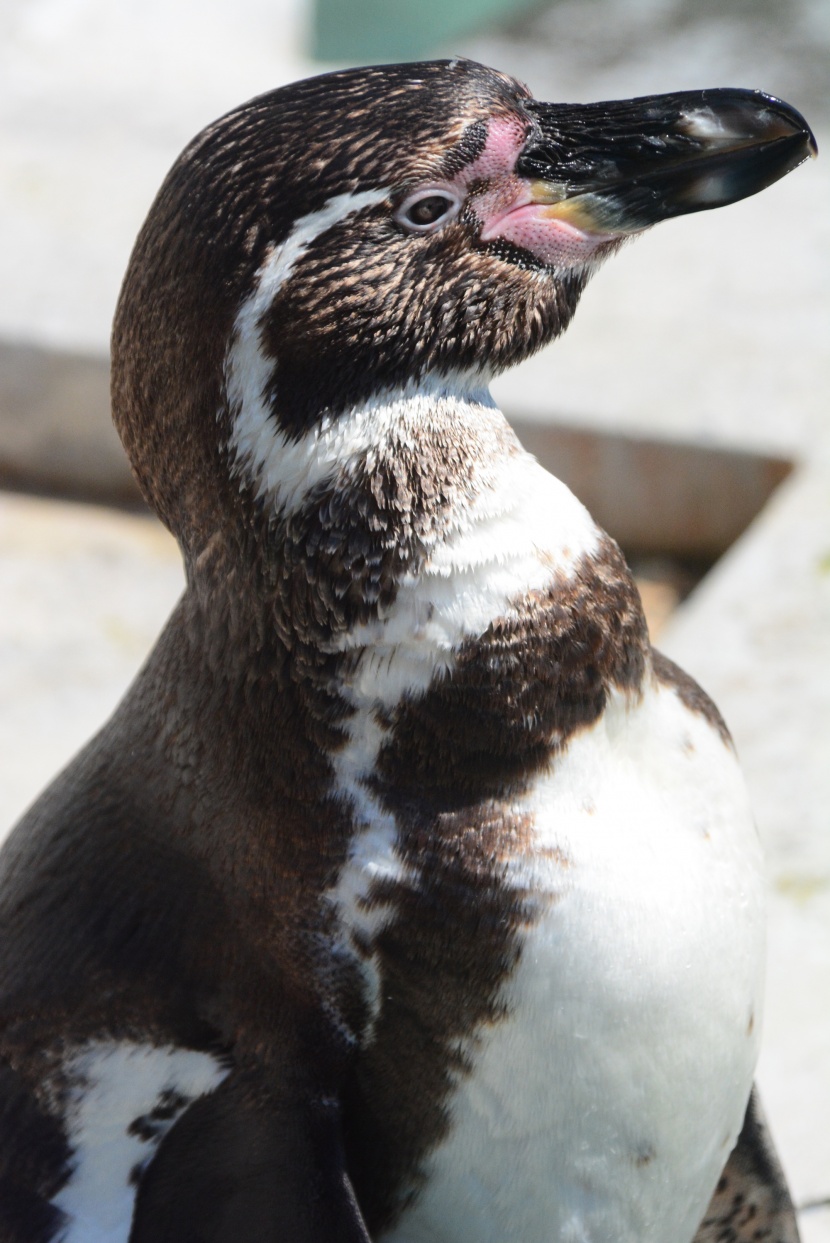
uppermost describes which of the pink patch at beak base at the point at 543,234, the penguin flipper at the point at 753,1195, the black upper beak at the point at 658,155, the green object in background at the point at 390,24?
the black upper beak at the point at 658,155

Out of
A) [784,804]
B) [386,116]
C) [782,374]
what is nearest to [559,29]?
[782,374]

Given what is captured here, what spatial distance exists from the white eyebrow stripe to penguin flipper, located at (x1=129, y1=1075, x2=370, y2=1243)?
22.9 inches

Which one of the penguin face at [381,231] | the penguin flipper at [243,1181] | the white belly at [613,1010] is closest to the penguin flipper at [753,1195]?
the white belly at [613,1010]

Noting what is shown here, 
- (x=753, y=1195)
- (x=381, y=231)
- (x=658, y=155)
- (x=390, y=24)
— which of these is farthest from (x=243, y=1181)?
(x=390, y=24)

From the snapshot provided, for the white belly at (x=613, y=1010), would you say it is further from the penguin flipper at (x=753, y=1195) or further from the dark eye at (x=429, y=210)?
the dark eye at (x=429, y=210)

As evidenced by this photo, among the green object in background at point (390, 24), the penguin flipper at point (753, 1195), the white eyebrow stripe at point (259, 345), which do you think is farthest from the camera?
the green object in background at point (390, 24)

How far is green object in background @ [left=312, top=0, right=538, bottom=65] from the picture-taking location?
8828 mm

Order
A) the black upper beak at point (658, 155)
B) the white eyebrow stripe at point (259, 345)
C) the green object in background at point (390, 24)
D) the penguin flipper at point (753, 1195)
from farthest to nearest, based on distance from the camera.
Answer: the green object in background at point (390, 24) → the penguin flipper at point (753, 1195) → the black upper beak at point (658, 155) → the white eyebrow stripe at point (259, 345)

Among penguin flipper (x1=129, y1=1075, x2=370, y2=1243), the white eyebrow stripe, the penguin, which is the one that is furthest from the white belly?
the white eyebrow stripe

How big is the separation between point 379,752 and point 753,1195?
82 centimetres

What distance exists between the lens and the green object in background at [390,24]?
8828mm

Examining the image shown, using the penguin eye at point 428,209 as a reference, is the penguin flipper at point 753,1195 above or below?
below

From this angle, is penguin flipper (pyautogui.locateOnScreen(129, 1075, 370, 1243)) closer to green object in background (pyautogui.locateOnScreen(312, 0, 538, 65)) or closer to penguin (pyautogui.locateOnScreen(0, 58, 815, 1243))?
penguin (pyautogui.locateOnScreen(0, 58, 815, 1243))

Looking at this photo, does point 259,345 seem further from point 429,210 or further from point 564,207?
point 564,207
